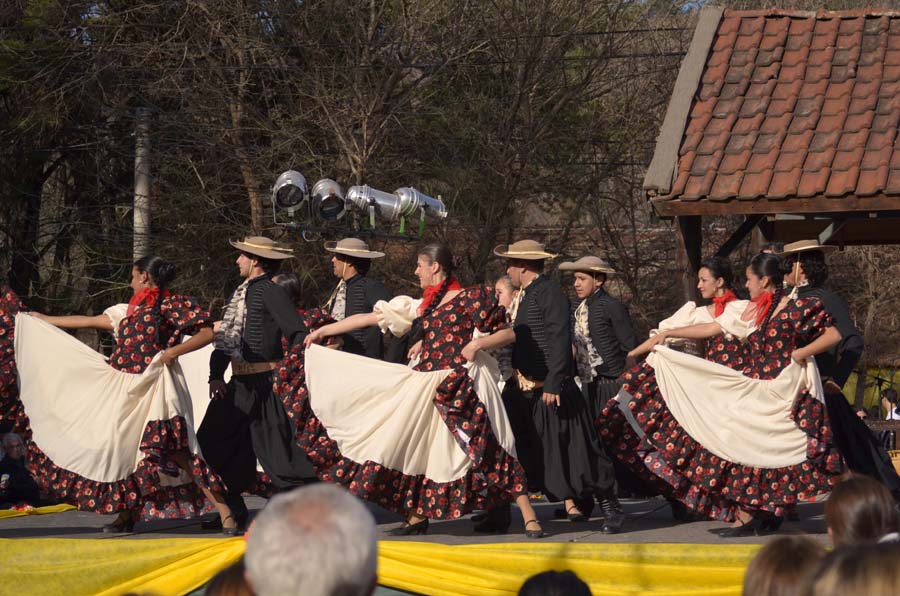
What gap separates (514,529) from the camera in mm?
7727

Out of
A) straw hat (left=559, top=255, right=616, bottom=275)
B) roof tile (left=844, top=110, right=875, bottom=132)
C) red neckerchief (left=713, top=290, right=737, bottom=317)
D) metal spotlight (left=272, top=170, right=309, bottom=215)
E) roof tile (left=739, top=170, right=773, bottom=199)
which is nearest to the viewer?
red neckerchief (left=713, top=290, right=737, bottom=317)

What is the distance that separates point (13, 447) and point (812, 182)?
20.1 feet

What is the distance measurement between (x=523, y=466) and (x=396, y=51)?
413 inches

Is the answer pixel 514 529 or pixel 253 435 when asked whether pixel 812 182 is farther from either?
pixel 253 435

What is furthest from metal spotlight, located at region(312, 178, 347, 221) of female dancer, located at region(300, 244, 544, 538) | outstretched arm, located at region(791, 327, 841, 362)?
outstretched arm, located at region(791, 327, 841, 362)

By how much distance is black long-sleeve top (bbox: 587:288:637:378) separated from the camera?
8500 mm

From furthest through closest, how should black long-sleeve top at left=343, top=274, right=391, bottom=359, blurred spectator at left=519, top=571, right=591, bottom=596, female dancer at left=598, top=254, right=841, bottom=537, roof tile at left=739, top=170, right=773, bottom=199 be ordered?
roof tile at left=739, top=170, right=773, bottom=199 → black long-sleeve top at left=343, top=274, right=391, bottom=359 → female dancer at left=598, top=254, right=841, bottom=537 → blurred spectator at left=519, top=571, right=591, bottom=596

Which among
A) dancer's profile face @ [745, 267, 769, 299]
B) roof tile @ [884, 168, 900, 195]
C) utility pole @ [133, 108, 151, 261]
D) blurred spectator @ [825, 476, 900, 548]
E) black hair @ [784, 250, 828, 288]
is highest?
utility pole @ [133, 108, 151, 261]

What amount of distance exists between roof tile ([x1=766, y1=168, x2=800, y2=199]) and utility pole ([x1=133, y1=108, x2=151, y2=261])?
1033 cm

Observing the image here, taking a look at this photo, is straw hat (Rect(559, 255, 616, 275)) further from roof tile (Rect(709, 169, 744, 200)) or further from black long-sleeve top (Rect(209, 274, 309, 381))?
black long-sleeve top (Rect(209, 274, 309, 381))

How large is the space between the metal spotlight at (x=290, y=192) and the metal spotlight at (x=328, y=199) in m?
0.13

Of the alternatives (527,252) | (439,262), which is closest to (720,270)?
(527,252)

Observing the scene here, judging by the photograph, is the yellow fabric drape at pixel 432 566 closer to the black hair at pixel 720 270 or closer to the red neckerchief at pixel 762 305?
the red neckerchief at pixel 762 305

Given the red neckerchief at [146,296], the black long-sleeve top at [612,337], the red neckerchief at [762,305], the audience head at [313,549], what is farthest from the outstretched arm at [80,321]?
the audience head at [313,549]
